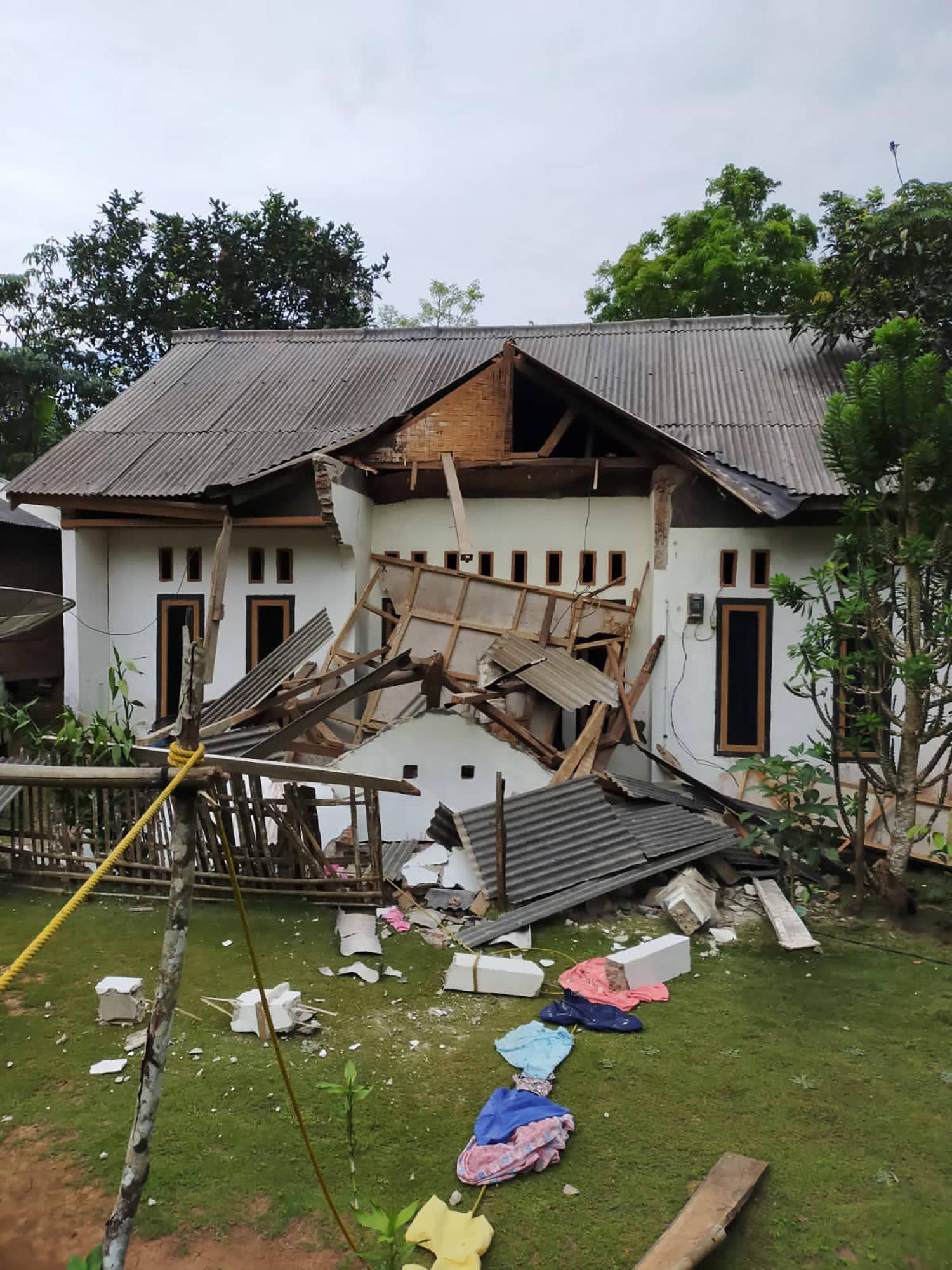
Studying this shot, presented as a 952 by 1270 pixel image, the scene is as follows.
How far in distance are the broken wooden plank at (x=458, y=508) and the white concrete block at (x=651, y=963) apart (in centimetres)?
581

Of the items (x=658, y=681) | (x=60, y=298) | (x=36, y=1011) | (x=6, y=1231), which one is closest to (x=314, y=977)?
(x=36, y=1011)

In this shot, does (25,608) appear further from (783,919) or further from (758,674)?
(758,674)

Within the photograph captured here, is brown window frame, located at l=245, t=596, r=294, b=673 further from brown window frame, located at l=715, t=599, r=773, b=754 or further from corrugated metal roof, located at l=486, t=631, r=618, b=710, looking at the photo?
brown window frame, located at l=715, t=599, r=773, b=754

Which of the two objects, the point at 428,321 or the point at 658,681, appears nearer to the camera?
Answer: the point at 658,681

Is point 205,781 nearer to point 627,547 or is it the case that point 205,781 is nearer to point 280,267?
point 627,547

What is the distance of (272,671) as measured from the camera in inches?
382

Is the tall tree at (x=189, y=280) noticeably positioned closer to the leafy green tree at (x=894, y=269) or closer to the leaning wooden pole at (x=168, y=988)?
the leafy green tree at (x=894, y=269)

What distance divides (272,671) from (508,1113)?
250 inches

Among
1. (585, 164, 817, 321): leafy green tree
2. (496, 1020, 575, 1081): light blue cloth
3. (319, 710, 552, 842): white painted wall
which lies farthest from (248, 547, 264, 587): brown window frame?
(585, 164, 817, 321): leafy green tree

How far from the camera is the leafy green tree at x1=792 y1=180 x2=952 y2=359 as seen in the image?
12.7 metres

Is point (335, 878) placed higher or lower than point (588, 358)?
lower

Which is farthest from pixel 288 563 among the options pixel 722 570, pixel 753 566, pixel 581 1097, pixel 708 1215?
pixel 708 1215

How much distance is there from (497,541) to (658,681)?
2955mm

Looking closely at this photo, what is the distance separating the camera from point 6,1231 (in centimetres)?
357
